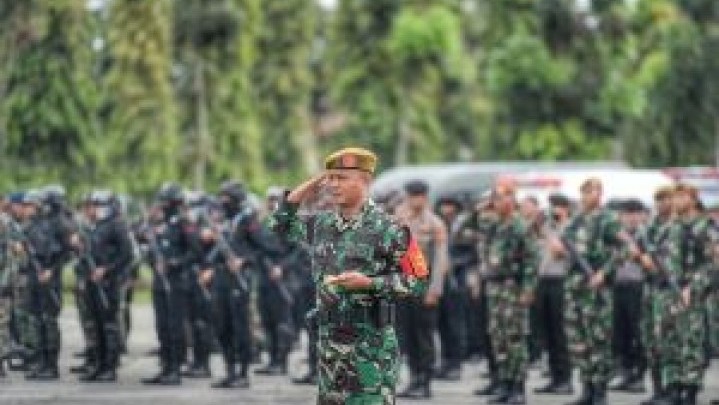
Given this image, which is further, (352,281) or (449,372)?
(449,372)

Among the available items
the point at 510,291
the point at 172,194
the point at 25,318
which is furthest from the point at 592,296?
the point at 25,318

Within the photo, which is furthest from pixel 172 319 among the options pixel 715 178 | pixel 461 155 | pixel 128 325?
pixel 461 155

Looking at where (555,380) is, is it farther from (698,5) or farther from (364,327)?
(698,5)

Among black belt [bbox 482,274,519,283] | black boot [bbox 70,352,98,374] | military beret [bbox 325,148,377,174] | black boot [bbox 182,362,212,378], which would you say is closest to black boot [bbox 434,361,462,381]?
black boot [bbox 182,362,212,378]

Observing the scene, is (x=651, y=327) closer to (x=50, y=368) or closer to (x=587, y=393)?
(x=587, y=393)

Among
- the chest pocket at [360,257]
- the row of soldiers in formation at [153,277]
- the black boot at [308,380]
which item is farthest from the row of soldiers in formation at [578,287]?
the chest pocket at [360,257]

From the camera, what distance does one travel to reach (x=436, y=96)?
67688mm

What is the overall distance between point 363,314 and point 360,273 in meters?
0.23

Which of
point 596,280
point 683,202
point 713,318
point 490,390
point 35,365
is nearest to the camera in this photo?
point 683,202

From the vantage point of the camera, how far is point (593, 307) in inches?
637

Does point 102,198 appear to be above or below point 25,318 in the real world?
above

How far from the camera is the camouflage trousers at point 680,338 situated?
52.5ft

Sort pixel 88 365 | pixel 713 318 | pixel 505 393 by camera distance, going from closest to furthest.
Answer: pixel 505 393, pixel 713 318, pixel 88 365

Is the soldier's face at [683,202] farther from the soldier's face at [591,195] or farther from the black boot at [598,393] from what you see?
the black boot at [598,393]
